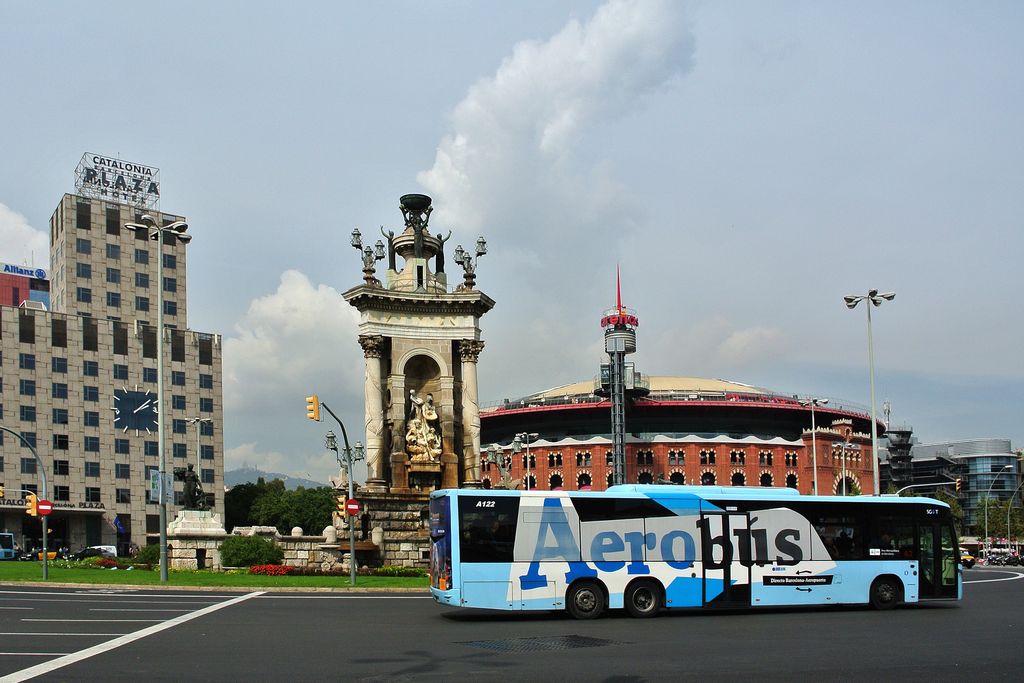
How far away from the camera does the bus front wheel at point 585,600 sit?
2284 cm

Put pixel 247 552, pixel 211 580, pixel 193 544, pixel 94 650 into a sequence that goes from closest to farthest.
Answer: pixel 94 650 < pixel 211 580 < pixel 247 552 < pixel 193 544

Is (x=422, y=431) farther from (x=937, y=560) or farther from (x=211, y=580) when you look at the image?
(x=937, y=560)

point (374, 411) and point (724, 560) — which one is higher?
point (374, 411)

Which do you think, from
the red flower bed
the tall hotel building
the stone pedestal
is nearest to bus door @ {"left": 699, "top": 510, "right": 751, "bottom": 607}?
the red flower bed

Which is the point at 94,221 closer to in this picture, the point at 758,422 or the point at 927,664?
the point at 758,422

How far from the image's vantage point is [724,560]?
78.6 feet

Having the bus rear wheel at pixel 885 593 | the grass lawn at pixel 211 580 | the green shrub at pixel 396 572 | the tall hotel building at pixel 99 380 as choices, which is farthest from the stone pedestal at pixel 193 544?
the tall hotel building at pixel 99 380

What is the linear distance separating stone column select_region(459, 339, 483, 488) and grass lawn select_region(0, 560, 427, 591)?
30.7 feet

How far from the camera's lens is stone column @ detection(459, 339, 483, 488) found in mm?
46000

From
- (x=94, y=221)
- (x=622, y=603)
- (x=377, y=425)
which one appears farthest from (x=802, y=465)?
(x=622, y=603)

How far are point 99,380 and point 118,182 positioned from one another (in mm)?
23402

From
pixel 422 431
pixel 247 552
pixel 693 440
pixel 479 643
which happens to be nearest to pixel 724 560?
pixel 479 643

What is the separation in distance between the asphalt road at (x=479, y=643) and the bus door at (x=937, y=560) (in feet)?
1.75

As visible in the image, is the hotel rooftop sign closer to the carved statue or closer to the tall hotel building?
the tall hotel building
